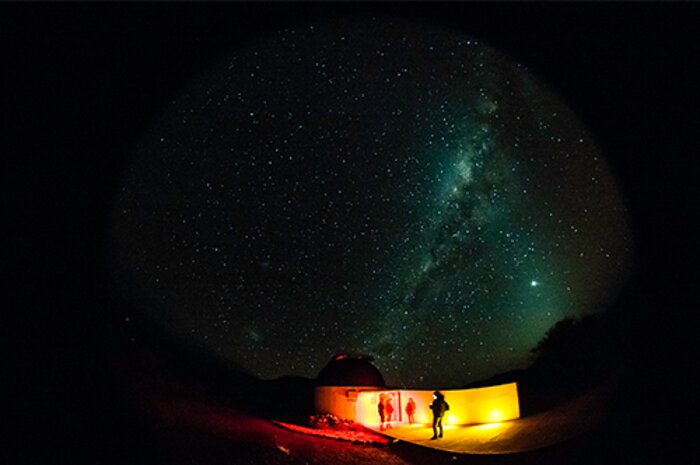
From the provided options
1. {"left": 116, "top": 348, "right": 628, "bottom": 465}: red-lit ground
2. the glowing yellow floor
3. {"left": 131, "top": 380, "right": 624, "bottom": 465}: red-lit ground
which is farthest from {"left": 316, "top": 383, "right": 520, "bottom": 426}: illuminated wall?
{"left": 131, "top": 380, "right": 624, "bottom": 465}: red-lit ground

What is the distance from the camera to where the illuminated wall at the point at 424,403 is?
18.3 m

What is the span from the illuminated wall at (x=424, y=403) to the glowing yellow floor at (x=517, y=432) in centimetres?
71

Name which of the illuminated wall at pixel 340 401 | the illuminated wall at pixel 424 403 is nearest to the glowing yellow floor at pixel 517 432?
the illuminated wall at pixel 424 403

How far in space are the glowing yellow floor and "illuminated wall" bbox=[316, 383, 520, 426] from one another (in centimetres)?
71

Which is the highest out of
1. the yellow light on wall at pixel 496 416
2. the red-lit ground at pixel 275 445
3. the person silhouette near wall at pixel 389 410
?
the person silhouette near wall at pixel 389 410

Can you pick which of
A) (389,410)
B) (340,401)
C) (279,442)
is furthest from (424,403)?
(279,442)

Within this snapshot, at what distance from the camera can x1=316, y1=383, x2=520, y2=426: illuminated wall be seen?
1830 centimetres

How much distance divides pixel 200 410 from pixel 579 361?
25.4 meters

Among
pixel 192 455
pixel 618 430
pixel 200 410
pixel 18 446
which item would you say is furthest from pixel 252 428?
pixel 618 430

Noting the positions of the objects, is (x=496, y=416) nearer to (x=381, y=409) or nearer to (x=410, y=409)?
(x=410, y=409)

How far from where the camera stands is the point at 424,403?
20.2 metres

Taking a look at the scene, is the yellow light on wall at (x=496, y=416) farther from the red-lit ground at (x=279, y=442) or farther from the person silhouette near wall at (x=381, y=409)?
the person silhouette near wall at (x=381, y=409)

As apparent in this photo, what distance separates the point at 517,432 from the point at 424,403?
236 inches

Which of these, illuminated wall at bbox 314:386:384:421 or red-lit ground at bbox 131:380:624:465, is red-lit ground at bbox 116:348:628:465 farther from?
illuminated wall at bbox 314:386:384:421
